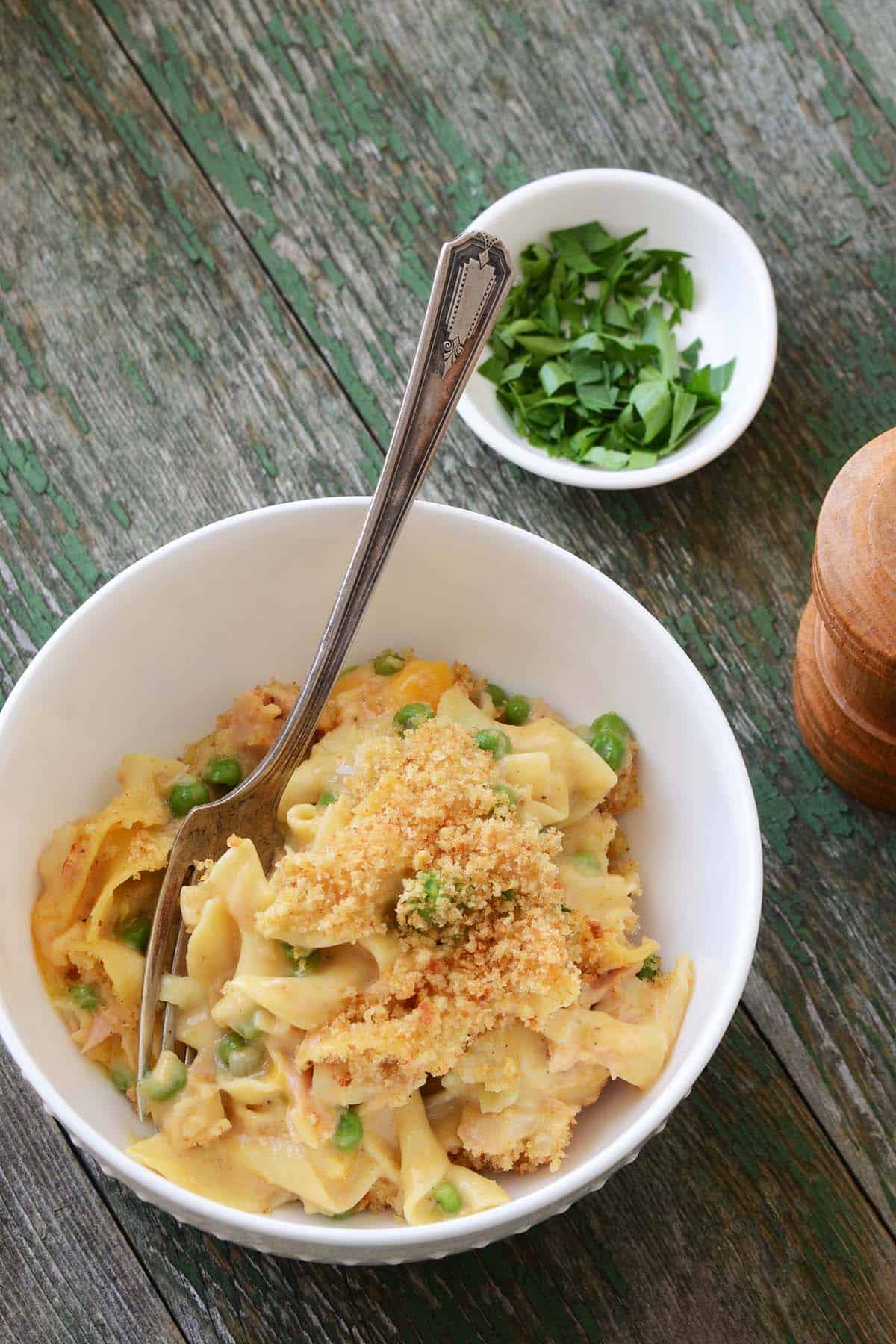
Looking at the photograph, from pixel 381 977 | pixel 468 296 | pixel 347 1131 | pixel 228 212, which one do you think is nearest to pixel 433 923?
pixel 381 977

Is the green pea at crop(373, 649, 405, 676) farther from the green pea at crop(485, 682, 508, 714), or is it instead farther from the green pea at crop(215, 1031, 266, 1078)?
the green pea at crop(215, 1031, 266, 1078)

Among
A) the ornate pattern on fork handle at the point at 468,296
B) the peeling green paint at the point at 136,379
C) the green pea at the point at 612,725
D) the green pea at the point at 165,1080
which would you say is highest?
the ornate pattern on fork handle at the point at 468,296

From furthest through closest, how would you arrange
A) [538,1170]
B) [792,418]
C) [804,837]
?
[792,418], [804,837], [538,1170]

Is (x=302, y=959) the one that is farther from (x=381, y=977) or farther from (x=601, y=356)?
(x=601, y=356)

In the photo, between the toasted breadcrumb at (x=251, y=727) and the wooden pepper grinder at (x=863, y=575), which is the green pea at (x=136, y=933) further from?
the wooden pepper grinder at (x=863, y=575)

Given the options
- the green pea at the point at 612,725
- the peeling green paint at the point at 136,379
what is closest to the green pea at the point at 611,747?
the green pea at the point at 612,725

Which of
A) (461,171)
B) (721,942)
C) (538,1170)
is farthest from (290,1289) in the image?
(461,171)

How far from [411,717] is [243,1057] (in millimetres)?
720

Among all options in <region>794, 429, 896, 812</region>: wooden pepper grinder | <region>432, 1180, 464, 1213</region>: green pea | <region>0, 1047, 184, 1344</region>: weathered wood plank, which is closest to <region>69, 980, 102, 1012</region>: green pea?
<region>0, 1047, 184, 1344</region>: weathered wood plank

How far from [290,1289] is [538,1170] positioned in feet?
2.69

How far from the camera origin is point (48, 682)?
2346 mm

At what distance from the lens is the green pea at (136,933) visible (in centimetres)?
237

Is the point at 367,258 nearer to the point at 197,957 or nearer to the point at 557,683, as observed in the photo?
the point at 557,683

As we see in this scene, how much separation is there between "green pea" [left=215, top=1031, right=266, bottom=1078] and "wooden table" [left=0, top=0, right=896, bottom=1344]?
73 centimetres
